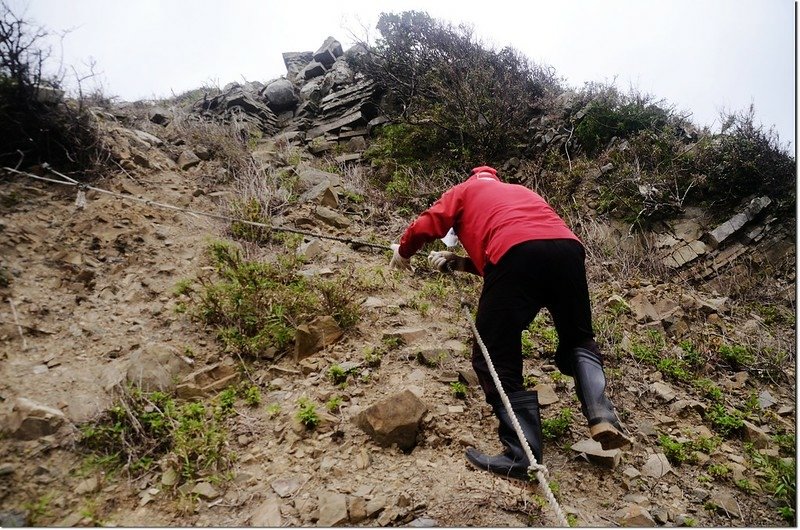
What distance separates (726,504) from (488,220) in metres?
2.08

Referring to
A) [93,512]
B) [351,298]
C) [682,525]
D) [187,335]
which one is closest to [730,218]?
[682,525]

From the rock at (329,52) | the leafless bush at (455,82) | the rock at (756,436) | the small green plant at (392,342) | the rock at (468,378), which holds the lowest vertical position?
the rock at (756,436)

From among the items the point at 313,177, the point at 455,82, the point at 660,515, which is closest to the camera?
the point at 660,515

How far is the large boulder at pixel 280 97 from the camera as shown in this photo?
9.76m

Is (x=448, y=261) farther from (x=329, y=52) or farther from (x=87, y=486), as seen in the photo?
(x=329, y=52)

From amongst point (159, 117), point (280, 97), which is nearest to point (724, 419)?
point (159, 117)

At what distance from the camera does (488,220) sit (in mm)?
2654

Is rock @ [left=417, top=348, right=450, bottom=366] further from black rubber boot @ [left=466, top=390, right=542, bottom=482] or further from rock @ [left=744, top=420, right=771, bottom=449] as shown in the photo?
rock @ [left=744, top=420, right=771, bottom=449]

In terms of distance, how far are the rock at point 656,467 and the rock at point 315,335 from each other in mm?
2244

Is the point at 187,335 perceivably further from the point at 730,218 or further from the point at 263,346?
the point at 730,218

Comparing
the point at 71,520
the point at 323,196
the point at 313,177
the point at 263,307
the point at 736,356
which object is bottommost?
the point at 71,520

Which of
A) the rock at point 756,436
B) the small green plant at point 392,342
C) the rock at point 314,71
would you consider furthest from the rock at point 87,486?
the rock at point 314,71

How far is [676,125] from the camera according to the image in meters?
6.64

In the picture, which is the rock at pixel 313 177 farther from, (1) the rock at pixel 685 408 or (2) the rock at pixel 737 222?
(2) the rock at pixel 737 222
